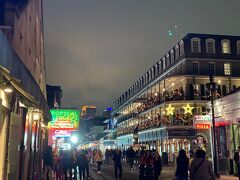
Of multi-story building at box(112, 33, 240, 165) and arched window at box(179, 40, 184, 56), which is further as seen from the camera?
arched window at box(179, 40, 184, 56)

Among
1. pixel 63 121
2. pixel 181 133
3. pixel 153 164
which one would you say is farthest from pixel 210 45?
pixel 153 164

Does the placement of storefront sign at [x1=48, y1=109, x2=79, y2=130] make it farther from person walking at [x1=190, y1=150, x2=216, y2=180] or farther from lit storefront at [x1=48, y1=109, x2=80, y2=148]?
person walking at [x1=190, y1=150, x2=216, y2=180]

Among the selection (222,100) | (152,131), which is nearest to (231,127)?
(222,100)

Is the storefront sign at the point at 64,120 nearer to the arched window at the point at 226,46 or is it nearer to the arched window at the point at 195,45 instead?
the arched window at the point at 195,45

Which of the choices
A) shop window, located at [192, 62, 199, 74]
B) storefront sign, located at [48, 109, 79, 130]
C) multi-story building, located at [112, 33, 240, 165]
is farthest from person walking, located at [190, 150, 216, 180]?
shop window, located at [192, 62, 199, 74]

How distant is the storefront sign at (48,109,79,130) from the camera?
81.8 ft

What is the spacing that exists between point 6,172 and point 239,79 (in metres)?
46.5

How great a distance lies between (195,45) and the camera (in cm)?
4847

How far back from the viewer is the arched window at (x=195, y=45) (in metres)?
48.3

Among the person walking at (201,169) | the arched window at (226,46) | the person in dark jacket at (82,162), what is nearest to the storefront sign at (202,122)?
the person in dark jacket at (82,162)

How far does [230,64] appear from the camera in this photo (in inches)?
1944

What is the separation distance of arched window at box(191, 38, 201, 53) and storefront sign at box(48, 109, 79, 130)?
27.4 metres

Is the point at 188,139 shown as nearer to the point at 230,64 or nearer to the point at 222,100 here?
the point at 230,64

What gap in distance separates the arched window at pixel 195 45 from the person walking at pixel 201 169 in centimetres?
4155
